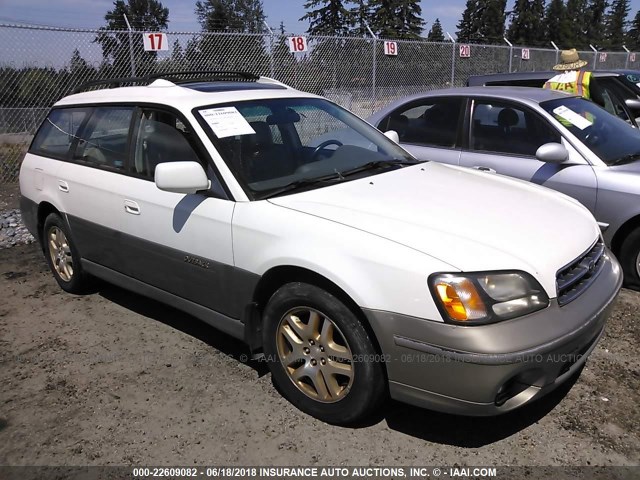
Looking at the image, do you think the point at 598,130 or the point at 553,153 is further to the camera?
the point at 598,130

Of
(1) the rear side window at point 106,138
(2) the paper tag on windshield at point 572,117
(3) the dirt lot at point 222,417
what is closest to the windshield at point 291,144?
(1) the rear side window at point 106,138

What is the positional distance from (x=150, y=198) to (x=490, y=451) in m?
2.44

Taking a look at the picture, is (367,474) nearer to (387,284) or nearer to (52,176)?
(387,284)

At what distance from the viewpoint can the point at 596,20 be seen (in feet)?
270

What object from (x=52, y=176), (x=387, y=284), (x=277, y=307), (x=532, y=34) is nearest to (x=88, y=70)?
(x=52, y=176)

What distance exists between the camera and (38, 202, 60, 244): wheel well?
461 centimetres

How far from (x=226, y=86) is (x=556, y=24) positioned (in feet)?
266

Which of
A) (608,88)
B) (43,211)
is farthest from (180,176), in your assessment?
(608,88)

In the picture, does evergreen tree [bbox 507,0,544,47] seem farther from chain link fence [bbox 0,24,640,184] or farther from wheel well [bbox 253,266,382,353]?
wheel well [bbox 253,266,382,353]

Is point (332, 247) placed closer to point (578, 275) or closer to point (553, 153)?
point (578, 275)

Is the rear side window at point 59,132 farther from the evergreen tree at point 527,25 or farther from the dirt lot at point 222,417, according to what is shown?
the evergreen tree at point 527,25

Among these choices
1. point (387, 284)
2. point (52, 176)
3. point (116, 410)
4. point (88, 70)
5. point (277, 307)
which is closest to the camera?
point (387, 284)

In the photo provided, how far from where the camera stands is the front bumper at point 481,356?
7.54 ft

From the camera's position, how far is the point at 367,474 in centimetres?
252
